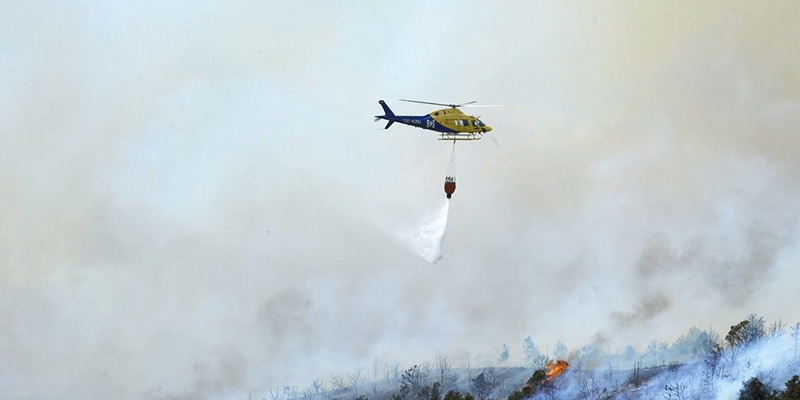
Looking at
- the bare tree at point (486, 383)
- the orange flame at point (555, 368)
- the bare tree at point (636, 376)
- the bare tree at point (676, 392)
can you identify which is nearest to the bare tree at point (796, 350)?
the bare tree at point (676, 392)

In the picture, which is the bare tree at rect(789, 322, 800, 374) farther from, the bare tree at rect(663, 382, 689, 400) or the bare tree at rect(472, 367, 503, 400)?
the bare tree at rect(472, 367, 503, 400)

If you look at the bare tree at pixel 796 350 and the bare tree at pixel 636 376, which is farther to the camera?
the bare tree at pixel 636 376

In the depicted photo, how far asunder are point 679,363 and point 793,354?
16.7 meters

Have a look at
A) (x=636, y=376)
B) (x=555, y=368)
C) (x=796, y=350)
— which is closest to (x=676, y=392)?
(x=636, y=376)

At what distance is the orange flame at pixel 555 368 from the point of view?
13638cm

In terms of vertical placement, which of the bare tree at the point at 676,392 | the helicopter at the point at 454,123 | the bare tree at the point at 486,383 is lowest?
the bare tree at the point at 676,392

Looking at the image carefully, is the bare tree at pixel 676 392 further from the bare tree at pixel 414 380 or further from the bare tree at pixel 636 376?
the bare tree at pixel 414 380

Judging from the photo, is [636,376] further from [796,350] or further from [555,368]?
[796,350]

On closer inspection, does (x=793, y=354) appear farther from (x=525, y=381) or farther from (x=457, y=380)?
(x=457, y=380)

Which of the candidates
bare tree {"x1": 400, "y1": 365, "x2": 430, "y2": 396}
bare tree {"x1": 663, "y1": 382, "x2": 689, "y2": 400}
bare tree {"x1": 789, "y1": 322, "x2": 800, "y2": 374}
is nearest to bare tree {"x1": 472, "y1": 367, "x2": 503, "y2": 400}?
bare tree {"x1": 400, "y1": 365, "x2": 430, "y2": 396}

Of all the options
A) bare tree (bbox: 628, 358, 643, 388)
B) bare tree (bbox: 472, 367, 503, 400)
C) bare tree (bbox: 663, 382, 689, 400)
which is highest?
bare tree (bbox: 472, 367, 503, 400)

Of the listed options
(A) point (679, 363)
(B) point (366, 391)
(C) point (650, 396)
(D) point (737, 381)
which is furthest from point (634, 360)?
(B) point (366, 391)

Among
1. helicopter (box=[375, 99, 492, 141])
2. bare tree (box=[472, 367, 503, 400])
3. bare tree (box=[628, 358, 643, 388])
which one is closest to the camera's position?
helicopter (box=[375, 99, 492, 141])

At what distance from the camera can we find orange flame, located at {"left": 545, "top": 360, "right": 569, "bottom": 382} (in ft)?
447
